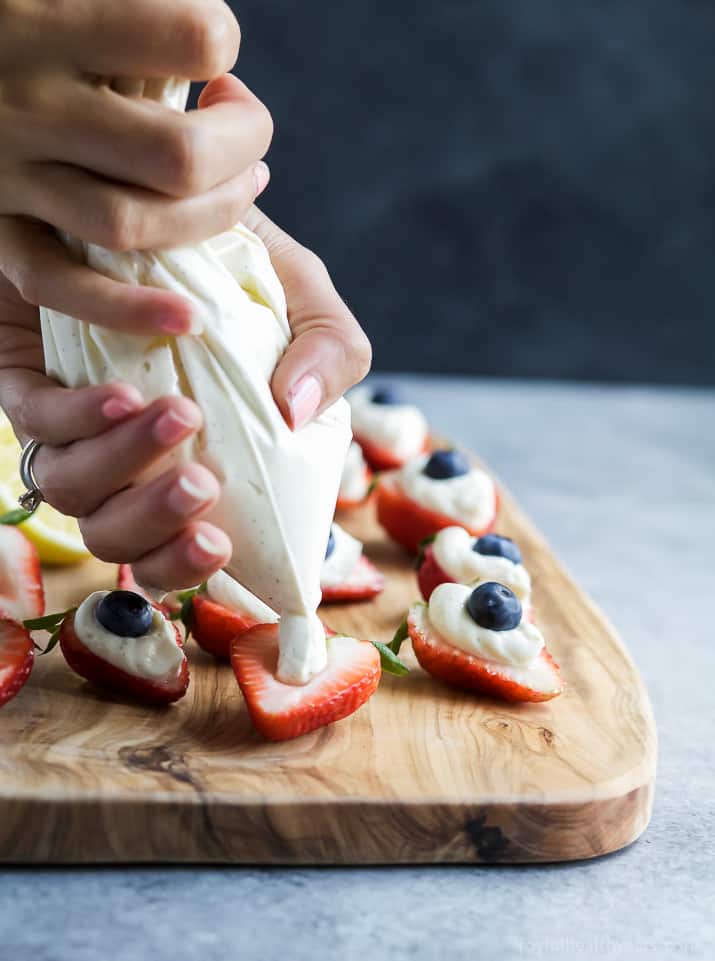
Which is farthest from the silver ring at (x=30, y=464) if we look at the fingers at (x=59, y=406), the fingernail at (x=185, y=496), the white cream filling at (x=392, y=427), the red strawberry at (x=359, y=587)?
the white cream filling at (x=392, y=427)

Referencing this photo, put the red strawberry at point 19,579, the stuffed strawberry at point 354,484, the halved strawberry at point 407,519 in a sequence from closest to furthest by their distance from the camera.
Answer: the red strawberry at point 19,579, the halved strawberry at point 407,519, the stuffed strawberry at point 354,484

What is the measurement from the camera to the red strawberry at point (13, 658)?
1.46 metres

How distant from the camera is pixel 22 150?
1.21m

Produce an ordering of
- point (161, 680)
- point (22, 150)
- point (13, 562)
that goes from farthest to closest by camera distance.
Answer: point (13, 562), point (161, 680), point (22, 150)

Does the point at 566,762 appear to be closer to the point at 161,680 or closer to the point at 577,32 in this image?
the point at 161,680

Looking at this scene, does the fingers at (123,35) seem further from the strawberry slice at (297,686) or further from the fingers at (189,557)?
the strawberry slice at (297,686)

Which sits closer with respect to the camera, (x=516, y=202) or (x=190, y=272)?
(x=190, y=272)

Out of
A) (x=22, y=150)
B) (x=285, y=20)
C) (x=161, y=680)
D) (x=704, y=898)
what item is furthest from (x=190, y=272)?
(x=285, y=20)

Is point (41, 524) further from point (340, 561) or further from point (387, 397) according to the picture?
A: point (387, 397)

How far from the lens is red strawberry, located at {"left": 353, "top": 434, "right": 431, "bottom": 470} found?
2559 mm

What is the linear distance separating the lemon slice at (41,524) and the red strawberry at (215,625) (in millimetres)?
392

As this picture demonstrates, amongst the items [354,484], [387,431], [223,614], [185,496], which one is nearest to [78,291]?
[185,496]

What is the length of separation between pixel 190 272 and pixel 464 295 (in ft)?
9.13

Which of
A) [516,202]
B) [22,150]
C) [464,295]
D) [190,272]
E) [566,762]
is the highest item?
[22,150]
